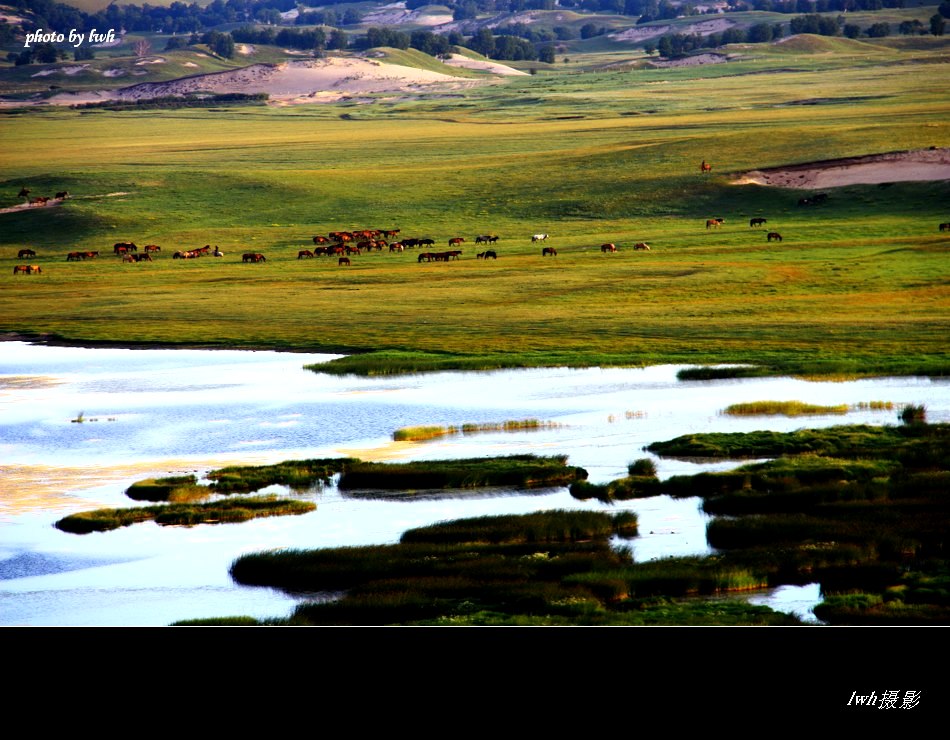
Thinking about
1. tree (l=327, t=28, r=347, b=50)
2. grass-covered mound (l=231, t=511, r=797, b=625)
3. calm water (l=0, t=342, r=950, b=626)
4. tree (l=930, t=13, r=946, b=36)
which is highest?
tree (l=327, t=28, r=347, b=50)

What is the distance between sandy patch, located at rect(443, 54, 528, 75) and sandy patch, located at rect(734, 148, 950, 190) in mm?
94776

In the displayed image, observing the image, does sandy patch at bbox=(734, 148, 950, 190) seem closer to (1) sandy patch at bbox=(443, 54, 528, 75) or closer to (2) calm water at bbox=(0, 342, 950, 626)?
(2) calm water at bbox=(0, 342, 950, 626)

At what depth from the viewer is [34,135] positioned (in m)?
97.7

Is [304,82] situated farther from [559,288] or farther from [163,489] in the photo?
[163,489]

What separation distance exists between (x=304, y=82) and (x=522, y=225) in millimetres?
74886

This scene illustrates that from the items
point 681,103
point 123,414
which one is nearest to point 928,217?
point 123,414

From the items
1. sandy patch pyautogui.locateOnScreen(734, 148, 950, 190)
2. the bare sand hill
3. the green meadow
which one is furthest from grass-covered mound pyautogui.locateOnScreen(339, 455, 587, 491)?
the bare sand hill

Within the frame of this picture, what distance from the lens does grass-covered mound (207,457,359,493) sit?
75.7 ft

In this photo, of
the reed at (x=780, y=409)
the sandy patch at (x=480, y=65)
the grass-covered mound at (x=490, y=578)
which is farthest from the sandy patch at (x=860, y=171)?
the sandy patch at (x=480, y=65)

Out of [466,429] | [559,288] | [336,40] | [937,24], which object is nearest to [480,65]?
[336,40]

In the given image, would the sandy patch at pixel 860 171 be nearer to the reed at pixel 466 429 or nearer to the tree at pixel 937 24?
the reed at pixel 466 429

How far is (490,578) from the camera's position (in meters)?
17.2

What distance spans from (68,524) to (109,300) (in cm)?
2942
